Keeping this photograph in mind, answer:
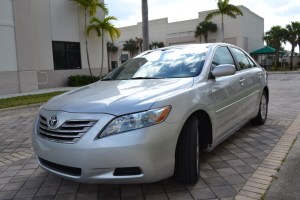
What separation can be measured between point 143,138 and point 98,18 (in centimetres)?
1662

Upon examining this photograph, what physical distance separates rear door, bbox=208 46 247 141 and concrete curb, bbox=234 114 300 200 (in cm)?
60

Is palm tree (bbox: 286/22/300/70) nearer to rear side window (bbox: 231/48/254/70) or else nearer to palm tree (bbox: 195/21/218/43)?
palm tree (bbox: 195/21/218/43)

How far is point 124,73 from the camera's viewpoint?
398cm

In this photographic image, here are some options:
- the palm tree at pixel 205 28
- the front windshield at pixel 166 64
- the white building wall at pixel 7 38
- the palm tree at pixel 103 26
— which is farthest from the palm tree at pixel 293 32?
the front windshield at pixel 166 64

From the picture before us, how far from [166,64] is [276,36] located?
42188 millimetres

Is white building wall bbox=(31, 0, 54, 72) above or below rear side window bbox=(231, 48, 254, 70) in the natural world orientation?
above

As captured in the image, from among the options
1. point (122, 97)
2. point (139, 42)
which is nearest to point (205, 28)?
point (139, 42)

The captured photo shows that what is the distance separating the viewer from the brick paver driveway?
2.78 m

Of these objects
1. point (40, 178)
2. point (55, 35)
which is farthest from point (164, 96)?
point (55, 35)

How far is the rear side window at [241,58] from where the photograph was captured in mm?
4484

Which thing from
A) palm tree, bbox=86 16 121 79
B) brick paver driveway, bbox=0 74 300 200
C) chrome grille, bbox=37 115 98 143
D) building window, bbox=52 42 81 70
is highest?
palm tree, bbox=86 16 121 79

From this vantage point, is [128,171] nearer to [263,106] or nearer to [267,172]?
[267,172]

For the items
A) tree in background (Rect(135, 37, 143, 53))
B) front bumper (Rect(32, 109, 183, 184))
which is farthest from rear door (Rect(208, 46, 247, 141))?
tree in background (Rect(135, 37, 143, 53))

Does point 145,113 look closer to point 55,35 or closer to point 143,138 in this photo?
point 143,138
